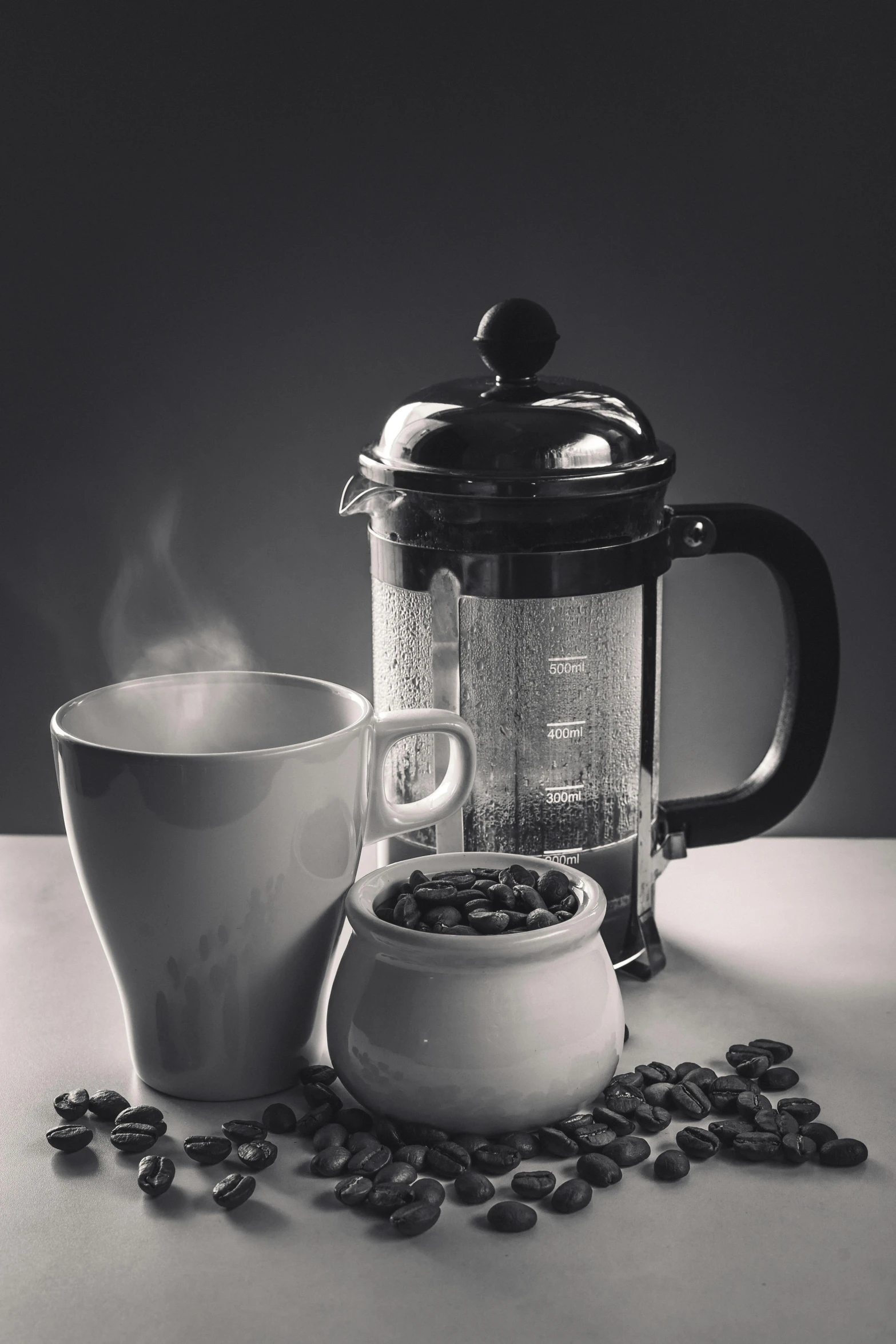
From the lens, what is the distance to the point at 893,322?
1.02 metres

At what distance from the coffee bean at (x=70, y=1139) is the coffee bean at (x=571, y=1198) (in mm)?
215

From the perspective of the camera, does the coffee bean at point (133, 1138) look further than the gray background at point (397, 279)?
No

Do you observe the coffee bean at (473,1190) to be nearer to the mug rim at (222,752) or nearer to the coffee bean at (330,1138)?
the coffee bean at (330,1138)

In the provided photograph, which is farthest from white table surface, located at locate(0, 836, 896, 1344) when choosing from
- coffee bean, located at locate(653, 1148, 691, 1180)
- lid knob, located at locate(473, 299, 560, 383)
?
lid knob, located at locate(473, 299, 560, 383)

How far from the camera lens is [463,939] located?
2.02 ft

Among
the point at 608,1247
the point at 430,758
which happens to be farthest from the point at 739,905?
the point at 608,1247

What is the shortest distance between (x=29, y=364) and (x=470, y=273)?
0.34 m

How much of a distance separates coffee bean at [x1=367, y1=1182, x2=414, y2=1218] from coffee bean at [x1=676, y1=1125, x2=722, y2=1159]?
131 mm

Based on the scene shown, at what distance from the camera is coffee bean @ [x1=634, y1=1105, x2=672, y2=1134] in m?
0.65

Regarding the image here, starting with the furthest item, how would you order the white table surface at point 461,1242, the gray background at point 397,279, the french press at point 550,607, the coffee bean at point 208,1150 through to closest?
1. the gray background at point 397,279
2. the french press at point 550,607
3. the coffee bean at point 208,1150
4. the white table surface at point 461,1242

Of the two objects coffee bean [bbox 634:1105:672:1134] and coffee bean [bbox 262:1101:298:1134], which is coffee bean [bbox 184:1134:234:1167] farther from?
coffee bean [bbox 634:1105:672:1134]

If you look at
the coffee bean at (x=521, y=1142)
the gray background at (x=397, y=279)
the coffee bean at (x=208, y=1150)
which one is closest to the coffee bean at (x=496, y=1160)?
the coffee bean at (x=521, y=1142)

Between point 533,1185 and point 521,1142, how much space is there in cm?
4

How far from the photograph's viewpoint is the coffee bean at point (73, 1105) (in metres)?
0.66
